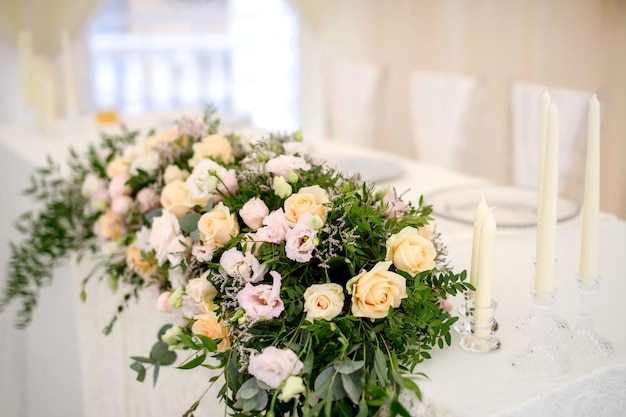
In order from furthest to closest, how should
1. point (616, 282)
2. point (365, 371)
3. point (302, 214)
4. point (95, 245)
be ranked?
point (95, 245)
point (616, 282)
point (302, 214)
point (365, 371)

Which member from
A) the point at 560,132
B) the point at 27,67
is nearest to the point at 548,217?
the point at 560,132

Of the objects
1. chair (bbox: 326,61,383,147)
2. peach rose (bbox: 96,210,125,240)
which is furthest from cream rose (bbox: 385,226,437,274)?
chair (bbox: 326,61,383,147)

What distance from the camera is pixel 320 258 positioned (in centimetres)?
89

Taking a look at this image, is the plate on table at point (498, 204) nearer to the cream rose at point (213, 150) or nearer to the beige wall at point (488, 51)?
the cream rose at point (213, 150)

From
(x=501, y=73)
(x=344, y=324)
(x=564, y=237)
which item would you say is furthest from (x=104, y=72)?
(x=344, y=324)

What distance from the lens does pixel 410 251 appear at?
0.88 meters

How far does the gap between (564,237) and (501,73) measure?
2800 millimetres

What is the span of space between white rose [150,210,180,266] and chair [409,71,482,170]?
2058 millimetres

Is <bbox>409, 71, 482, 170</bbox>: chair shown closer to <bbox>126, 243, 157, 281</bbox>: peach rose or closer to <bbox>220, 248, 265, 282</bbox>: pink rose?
<bbox>126, 243, 157, 281</bbox>: peach rose

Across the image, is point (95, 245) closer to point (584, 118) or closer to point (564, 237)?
point (564, 237)

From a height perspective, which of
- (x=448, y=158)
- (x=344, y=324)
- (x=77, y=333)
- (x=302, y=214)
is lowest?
(x=77, y=333)

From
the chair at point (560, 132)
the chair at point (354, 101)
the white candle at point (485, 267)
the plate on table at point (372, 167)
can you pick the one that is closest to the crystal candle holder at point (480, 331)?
the white candle at point (485, 267)

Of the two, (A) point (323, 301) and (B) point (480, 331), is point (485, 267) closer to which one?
(B) point (480, 331)

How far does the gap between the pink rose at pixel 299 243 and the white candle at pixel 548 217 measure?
0.28 metres
